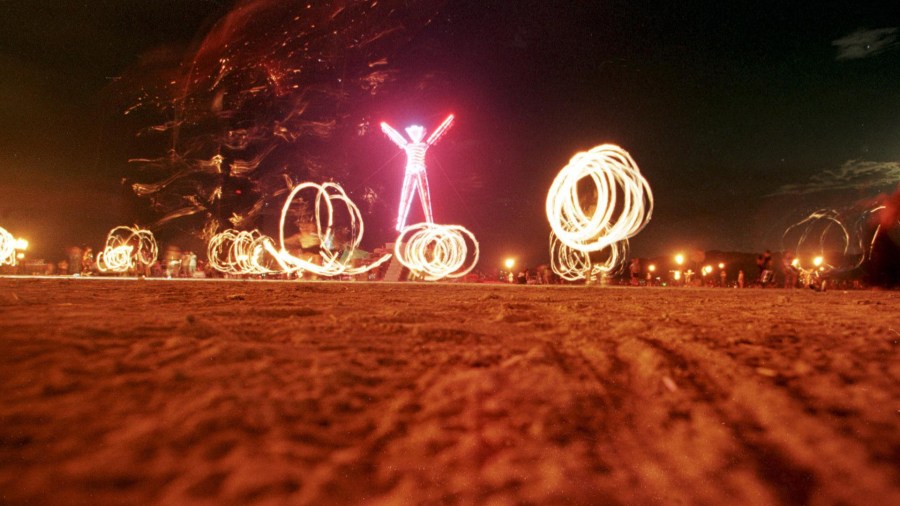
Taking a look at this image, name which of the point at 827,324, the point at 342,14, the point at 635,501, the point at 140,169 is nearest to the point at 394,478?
the point at 635,501

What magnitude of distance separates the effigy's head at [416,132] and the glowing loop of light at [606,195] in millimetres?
12263

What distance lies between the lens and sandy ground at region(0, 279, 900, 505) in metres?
1.73

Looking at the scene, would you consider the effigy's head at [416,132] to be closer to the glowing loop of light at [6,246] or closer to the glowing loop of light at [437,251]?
the glowing loop of light at [437,251]

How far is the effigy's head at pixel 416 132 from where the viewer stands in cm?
2350

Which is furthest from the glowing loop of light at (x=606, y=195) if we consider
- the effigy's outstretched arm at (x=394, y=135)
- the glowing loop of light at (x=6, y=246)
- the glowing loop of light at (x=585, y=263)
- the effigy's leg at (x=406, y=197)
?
the glowing loop of light at (x=6, y=246)

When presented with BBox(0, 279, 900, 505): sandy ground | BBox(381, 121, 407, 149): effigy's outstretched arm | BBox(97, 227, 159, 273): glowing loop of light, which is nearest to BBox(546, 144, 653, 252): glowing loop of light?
BBox(0, 279, 900, 505): sandy ground

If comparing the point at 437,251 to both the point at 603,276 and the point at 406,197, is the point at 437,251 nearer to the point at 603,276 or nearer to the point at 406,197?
the point at 406,197

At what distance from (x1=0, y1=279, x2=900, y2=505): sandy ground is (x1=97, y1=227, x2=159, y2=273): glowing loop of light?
20071mm

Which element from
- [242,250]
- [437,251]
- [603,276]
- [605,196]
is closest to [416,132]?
[437,251]

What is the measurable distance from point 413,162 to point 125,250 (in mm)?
13435

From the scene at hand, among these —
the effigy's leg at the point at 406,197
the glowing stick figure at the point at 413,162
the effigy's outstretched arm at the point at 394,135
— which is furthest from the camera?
the effigy's outstretched arm at the point at 394,135

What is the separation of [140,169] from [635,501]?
21500 millimetres

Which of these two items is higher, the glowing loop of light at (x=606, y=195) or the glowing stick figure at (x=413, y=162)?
the glowing stick figure at (x=413, y=162)

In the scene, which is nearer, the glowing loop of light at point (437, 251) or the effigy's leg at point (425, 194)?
the glowing loop of light at point (437, 251)
